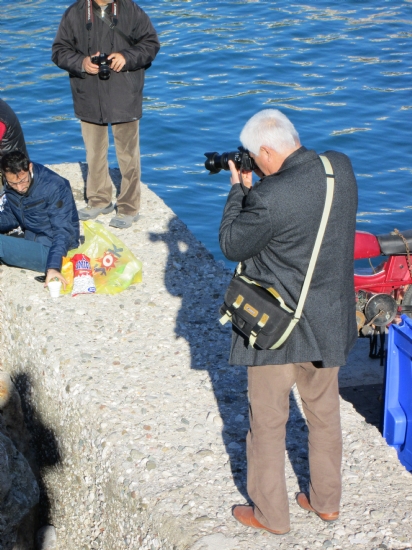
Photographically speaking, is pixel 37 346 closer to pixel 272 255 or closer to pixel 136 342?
pixel 136 342

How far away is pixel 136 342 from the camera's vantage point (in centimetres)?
513

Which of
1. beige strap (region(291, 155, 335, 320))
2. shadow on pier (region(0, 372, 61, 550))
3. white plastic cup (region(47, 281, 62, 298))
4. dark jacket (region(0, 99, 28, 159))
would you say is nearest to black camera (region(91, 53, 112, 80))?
dark jacket (region(0, 99, 28, 159))

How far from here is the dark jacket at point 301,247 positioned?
295cm

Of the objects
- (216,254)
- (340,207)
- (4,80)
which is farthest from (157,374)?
(4,80)

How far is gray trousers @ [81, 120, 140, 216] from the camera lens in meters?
6.32

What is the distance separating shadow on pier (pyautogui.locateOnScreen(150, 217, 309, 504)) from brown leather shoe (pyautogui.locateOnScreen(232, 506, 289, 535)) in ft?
0.62

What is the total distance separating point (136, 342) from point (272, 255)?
2228 millimetres

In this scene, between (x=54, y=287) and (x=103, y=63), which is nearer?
(x=54, y=287)

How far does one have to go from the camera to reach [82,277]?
5.59 m

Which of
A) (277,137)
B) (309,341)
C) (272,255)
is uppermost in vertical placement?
(277,137)

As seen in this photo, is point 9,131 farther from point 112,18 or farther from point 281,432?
point 281,432

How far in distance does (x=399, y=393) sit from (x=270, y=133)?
201cm

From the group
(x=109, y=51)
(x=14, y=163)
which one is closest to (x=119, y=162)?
(x=109, y=51)

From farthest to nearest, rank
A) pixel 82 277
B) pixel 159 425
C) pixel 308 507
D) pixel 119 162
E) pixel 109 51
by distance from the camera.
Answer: pixel 119 162
pixel 109 51
pixel 82 277
pixel 159 425
pixel 308 507
